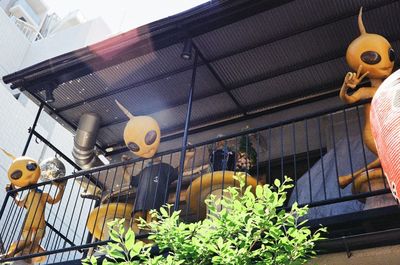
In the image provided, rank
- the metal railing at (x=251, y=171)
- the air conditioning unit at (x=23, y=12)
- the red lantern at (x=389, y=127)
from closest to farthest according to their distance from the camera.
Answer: the red lantern at (x=389, y=127) < the metal railing at (x=251, y=171) < the air conditioning unit at (x=23, y=12)

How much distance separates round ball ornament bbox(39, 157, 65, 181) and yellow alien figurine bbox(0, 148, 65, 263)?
512 millimetres

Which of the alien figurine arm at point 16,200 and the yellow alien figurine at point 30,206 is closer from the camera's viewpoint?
the yellow alien figurine at point 30,206

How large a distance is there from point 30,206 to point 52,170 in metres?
0.93

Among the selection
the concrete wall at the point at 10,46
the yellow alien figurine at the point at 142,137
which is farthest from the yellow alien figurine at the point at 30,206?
the concrete wall at the point at 10,46

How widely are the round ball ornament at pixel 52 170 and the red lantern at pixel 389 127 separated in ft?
22.8

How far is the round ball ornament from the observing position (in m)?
9.11

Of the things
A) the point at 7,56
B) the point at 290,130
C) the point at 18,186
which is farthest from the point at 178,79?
the point at 7,56

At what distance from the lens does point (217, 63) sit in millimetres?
7758

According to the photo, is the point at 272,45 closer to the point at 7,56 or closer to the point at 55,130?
the point at 55,130

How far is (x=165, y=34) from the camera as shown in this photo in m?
7.16

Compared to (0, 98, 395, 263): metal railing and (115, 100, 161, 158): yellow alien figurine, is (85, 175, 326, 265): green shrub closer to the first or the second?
(0, 98, 395, 263): metal railing

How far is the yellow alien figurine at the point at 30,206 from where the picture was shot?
8.23 metres

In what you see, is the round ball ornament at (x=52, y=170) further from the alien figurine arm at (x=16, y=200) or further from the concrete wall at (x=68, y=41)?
the concrete wall at (x=68, y=41)

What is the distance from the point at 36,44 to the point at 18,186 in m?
17.0
